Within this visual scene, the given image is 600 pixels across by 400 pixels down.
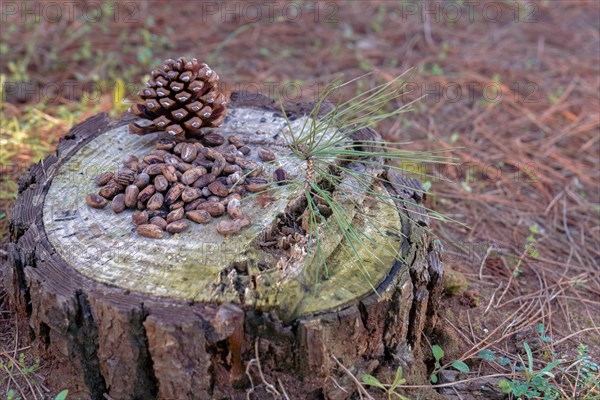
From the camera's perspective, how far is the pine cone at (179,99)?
227 centimetres

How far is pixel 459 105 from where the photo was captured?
412cm

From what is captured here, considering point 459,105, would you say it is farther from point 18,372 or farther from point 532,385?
point 18,372

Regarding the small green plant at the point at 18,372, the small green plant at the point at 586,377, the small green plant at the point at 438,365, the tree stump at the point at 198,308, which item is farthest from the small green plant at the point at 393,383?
the small green plant at the point at 18,372

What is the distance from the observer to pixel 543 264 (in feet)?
9.14

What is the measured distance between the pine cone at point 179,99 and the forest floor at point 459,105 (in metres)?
0.86

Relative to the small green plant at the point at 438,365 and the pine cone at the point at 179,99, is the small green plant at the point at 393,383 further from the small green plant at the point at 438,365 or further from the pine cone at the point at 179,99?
the pine cone at the point at 179,99

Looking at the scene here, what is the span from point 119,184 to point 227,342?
706 mm

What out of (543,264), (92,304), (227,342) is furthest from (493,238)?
(92,304)

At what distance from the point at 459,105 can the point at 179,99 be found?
2411mm

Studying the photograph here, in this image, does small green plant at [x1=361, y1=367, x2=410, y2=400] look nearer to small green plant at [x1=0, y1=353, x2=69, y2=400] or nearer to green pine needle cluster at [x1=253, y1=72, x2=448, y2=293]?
green pine needle cluster at [x1=253, y1=72, x2=448, y2=293]

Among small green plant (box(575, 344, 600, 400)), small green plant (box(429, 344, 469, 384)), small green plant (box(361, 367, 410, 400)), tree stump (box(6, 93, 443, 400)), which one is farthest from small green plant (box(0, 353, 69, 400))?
small green plant (box(575, 344, 600, 400))

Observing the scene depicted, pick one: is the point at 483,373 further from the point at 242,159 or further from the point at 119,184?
the point at 119,184

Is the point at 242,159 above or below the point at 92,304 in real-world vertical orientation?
above

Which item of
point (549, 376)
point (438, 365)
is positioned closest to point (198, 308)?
point (438, 365)
